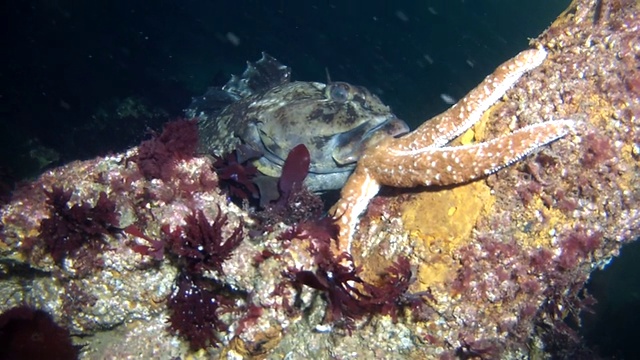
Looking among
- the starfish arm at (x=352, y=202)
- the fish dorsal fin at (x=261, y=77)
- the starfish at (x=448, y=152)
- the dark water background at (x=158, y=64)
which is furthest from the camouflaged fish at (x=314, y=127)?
the fish dorsal fin at (x=261, y=77)

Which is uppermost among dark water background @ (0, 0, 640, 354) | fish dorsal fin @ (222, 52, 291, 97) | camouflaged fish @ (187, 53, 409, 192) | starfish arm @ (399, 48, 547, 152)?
dark water background @ (0, 0, 640, 354)

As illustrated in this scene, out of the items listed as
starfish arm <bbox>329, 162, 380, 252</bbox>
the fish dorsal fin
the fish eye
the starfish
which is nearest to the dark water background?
the fish eye

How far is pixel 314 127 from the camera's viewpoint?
4.96 m

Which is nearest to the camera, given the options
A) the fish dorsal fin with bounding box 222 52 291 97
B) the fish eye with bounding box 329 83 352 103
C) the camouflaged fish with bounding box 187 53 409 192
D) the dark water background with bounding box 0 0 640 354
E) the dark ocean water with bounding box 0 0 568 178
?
the camouflaged fish with bounding box 187 53 409 192

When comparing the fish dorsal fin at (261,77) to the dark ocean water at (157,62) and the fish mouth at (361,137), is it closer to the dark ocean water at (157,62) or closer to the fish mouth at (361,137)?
the dark ocean water at (157,62)

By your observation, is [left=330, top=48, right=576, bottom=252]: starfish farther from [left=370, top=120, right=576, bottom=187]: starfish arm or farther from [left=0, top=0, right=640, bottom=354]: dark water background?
[left=0, top=0, right=640, bottom=354]: dark water background

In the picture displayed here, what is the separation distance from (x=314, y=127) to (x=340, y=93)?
62 cm

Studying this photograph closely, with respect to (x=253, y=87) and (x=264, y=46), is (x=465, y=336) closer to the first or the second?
→ (x=253, y=87)

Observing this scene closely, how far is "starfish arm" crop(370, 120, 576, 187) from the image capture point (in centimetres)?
323

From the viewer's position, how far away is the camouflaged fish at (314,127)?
4.81 meters

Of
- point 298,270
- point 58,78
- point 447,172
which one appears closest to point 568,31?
point 447,172

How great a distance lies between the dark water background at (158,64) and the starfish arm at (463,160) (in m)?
3.23

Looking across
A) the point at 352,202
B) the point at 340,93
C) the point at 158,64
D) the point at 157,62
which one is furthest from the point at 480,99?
the point at 157,62

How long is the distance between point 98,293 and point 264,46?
80.3 ft
